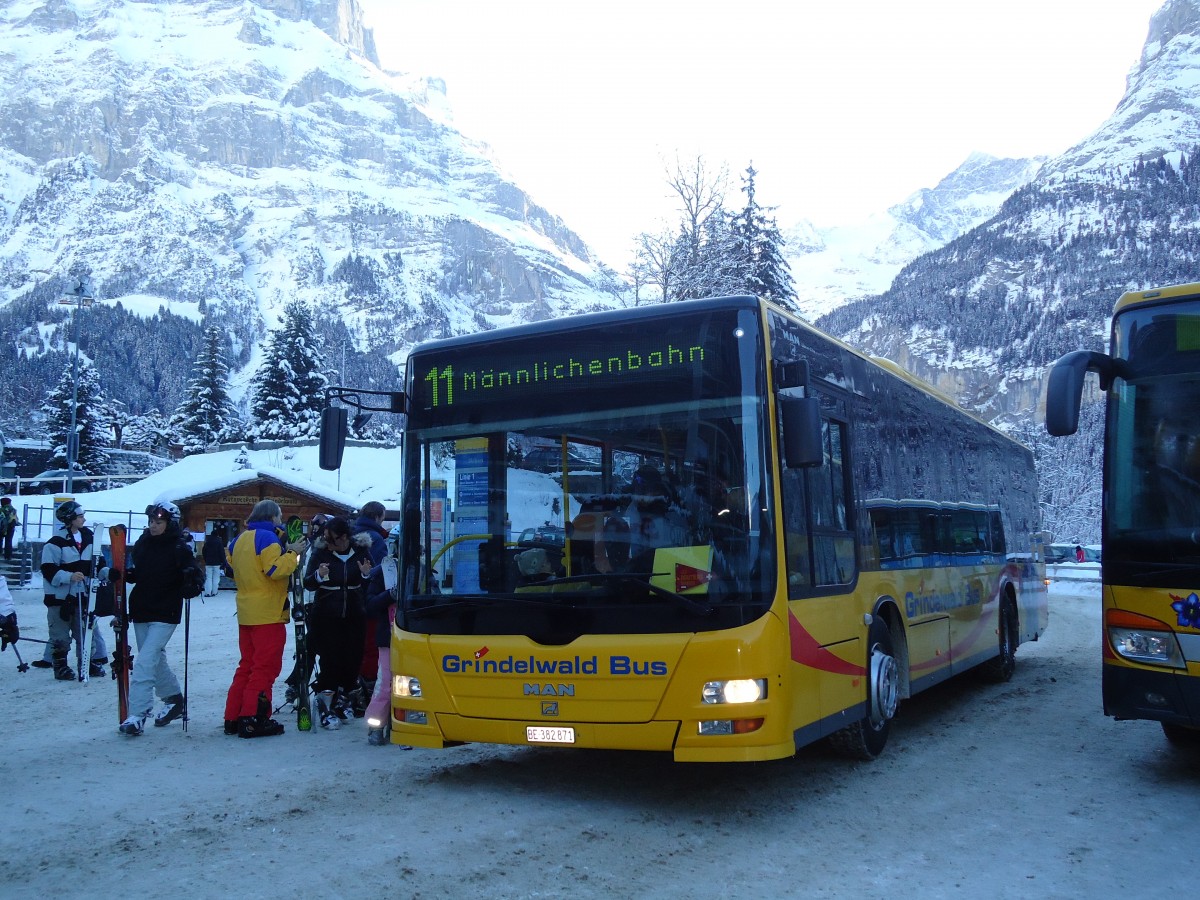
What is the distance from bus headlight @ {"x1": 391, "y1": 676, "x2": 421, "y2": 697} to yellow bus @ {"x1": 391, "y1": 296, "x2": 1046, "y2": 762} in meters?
0.02

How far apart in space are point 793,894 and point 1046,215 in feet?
619

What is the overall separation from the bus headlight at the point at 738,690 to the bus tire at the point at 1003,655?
6.39 m

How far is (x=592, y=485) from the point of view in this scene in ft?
19.9

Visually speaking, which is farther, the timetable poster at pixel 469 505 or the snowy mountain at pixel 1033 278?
the snowy mountain at pixel 1033 278

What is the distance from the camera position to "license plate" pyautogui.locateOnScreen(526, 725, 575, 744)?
5977 mm

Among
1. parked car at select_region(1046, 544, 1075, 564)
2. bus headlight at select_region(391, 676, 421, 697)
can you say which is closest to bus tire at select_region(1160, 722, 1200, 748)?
bus headlight at select_region(391, 676, 421, 697)

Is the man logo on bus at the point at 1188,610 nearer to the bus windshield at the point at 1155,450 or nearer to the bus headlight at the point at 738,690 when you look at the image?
the bus windshield at the point at 1155,450

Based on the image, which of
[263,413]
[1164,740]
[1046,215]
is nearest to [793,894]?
[1164,740]

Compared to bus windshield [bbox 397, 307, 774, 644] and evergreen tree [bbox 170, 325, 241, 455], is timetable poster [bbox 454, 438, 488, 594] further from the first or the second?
evergreen tree [bbox 170, 325, 241, 455]

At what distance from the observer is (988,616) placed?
424 inches

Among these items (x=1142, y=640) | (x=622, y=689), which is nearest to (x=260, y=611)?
(x=622, y=689)

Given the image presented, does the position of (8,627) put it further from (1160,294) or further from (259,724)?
(1160,294)

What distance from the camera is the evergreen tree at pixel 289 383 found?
6178 centimetres

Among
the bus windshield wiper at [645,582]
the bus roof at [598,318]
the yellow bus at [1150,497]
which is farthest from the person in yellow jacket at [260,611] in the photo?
the yellow bus at [1150,497]
